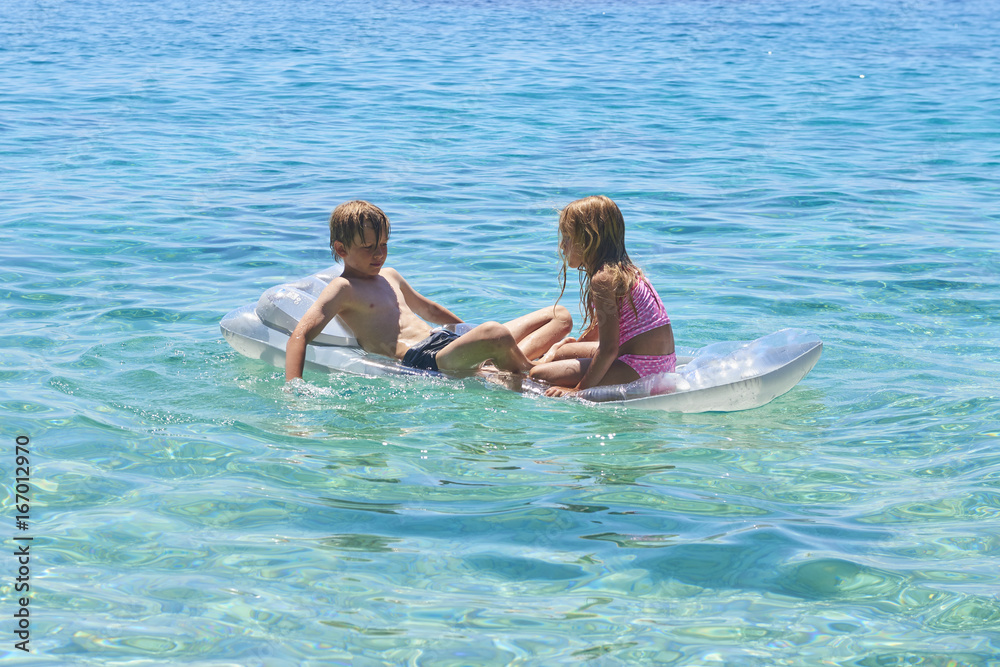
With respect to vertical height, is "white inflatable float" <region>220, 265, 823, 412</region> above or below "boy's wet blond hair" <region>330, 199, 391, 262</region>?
below

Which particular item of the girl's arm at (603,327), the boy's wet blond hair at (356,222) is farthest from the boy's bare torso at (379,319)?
the girl's arm at (603,327)

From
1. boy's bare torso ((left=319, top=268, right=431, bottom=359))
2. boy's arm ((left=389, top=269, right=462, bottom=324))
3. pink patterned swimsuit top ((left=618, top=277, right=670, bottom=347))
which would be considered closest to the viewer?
pink patterned swimsuit top ((left=618, top=277, right=670, bottom=347))

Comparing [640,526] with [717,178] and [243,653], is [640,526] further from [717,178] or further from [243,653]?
[717,178]

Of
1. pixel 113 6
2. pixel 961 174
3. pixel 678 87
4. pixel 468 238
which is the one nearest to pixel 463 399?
pixel 468 238

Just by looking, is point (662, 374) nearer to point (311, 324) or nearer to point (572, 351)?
point (572, 351)

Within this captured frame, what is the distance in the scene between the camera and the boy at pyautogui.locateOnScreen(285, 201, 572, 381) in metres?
4.91

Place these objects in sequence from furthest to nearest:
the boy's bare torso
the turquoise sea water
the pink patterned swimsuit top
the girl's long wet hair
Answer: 1. the boy's bare torso
2. the pink patterned swimsuit top
3. the girl's long wet hair
4. the turquoise sea water

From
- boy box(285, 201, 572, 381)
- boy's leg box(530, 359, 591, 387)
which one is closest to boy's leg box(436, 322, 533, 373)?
boy box(285, 201, 572, 381)

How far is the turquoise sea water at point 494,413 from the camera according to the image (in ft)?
9.51

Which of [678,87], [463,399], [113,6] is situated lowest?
[463,399]

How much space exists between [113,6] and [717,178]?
81.5 feet

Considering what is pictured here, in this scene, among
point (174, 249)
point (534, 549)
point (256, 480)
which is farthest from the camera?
point (174, 249)

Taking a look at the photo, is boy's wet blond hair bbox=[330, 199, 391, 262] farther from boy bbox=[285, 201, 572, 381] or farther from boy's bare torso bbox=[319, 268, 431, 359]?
boy's bare torso bbox=[319, 268, 431, 359]

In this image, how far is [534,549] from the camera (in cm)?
329
